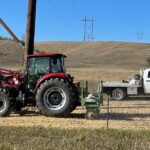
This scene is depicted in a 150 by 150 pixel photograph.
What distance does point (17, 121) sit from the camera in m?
16.0

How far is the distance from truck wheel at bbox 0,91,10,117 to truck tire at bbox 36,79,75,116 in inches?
40.9

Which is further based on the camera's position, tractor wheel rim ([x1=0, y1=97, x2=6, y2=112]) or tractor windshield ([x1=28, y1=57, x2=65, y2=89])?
tractor windshield ([x1=28, y1=57, x2=65, y2=89])

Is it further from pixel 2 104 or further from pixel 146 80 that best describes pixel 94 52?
pixel 2 104

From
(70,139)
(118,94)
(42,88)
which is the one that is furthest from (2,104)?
(118,94)

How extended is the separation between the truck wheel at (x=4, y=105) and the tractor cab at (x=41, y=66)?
0.92 meters

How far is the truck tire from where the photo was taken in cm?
1712

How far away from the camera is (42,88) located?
1719 centimetres

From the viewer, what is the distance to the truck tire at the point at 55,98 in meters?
17.1

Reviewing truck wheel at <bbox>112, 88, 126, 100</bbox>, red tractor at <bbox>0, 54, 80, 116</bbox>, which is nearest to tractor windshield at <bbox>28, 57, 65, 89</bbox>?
red tractor at <bbox>0, 54, 80, 116</bbox>

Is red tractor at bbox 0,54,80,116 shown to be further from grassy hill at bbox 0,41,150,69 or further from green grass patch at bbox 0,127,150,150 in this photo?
grassy hill at bbox 0,41,150,69

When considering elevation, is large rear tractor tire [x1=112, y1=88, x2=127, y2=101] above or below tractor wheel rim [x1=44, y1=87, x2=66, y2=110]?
above

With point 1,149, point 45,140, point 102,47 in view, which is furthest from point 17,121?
point 102,47

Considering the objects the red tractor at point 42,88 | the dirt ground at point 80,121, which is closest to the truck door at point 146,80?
the dirt ground at point 80,121

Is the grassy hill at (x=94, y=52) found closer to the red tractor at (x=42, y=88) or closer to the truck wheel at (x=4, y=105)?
the red tractor at (x=42, y=88)
